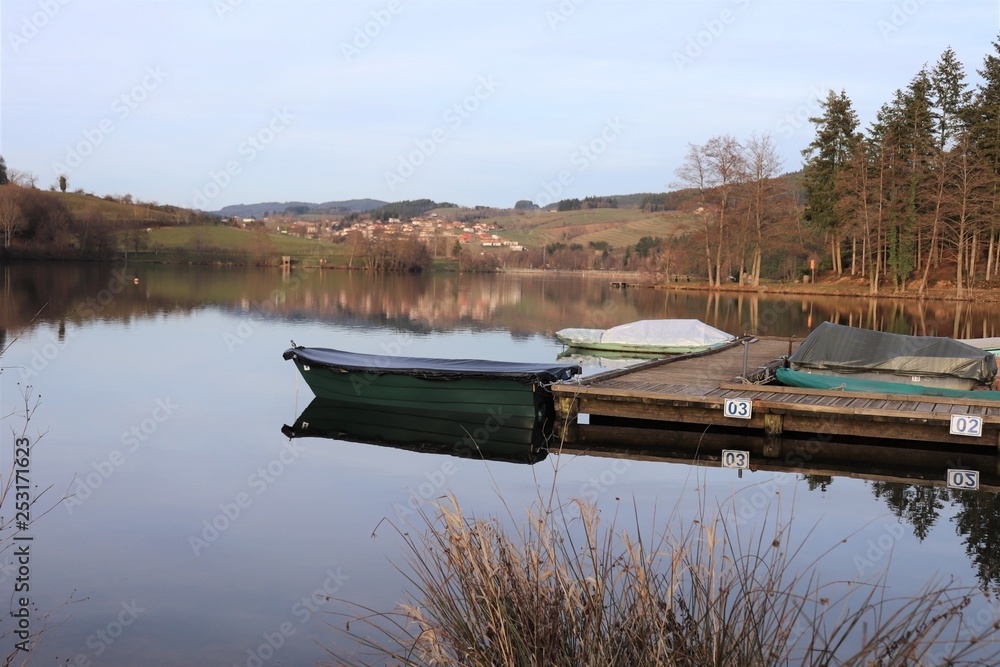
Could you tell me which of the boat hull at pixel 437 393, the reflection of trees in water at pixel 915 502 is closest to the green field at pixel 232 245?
the boat hull at pixel 437 393

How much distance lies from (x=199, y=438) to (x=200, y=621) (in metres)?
7.95

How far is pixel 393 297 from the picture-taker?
5434cm

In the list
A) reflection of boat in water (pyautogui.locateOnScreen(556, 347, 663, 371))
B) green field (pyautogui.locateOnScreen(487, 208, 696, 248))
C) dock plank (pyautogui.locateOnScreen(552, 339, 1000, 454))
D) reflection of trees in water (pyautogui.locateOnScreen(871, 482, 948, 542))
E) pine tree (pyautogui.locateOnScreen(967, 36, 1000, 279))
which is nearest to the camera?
reflection of trees in water (pyautogui.locateOnScreen(871, 482, 948, 542))

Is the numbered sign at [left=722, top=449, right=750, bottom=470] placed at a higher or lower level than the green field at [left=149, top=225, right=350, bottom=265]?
lower

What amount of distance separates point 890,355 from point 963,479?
4.29m

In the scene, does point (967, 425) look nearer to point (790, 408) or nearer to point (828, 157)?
point (790, 408)

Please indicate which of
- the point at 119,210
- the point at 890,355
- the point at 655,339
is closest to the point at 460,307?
the point at 655,339

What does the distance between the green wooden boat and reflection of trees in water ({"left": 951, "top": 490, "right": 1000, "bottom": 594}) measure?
6282 mm

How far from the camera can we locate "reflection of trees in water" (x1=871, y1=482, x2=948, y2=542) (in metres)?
9.75

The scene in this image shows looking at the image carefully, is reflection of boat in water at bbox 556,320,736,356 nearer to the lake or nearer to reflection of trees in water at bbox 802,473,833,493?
the lake

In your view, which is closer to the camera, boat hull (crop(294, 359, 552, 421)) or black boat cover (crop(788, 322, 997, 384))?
boat hull (crop(294, 359, 552, 421))

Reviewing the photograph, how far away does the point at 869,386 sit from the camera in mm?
15016

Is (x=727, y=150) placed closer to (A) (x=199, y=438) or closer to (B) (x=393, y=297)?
(B) (x=393, y=297)

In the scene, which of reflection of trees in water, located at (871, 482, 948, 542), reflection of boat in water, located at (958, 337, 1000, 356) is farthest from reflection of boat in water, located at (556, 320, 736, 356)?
reflection of trees in water, located at (871, 482, 948, 542)
